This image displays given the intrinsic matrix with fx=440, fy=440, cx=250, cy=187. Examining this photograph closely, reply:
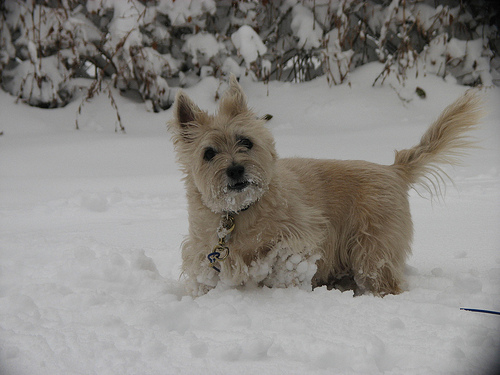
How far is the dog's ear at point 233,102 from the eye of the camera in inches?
A: 117

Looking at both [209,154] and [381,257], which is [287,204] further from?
[381,257]

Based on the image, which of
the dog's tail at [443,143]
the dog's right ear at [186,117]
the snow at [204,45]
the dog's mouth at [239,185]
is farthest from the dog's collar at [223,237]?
the snow at [204,45]

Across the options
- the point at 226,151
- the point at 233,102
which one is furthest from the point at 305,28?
the point at 226,151

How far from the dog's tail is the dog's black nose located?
138 cm

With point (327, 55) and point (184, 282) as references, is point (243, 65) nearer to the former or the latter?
point (327, 55)

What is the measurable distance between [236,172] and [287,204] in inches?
17.6

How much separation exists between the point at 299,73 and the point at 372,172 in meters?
6.08

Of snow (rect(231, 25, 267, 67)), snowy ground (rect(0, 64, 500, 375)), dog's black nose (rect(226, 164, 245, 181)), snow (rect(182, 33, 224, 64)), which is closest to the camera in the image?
snowy ground (rect(0, 64, 500, 375))

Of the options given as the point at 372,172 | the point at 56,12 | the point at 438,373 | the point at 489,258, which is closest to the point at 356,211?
the point at 372,172

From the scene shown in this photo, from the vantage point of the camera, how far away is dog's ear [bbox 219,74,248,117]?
2.98 m

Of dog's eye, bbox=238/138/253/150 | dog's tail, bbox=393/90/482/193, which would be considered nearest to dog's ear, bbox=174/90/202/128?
dog's eye, bbox=238/138/253/150

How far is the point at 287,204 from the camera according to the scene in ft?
9.39

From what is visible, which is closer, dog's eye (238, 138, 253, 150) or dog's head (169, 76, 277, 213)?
dog's head (169, 76, 277, 213)

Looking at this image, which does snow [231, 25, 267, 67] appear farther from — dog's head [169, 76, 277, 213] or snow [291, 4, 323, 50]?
dog's head [169, 76, 277, 213]
